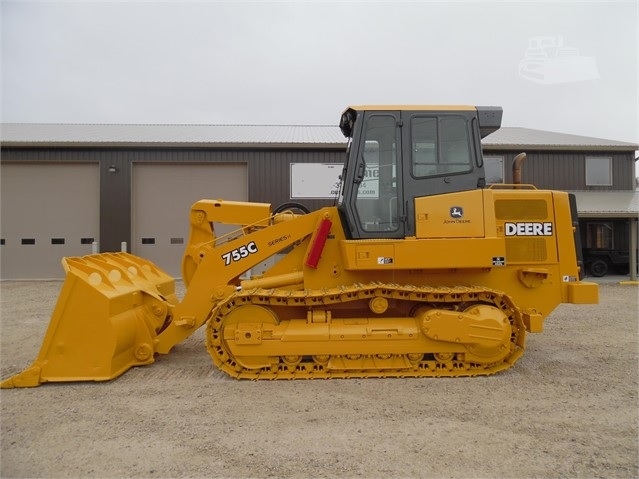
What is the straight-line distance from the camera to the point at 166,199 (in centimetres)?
1551

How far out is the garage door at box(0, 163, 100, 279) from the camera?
1553 cm

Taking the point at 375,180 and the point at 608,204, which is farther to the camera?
the point at 608,204

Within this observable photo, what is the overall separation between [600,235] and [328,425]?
18119mm

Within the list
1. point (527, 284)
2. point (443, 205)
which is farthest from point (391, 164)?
point (527, 284)

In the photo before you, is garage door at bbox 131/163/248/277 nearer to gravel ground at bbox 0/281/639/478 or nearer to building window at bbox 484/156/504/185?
building window at bbox 484/156/504/185

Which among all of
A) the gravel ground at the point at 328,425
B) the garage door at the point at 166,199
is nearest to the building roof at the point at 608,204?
the gravel ground at the point at 328,425

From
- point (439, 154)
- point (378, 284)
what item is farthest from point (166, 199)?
point (439, 154)

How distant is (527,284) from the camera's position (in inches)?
203

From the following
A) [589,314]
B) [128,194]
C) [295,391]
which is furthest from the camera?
[128,194]

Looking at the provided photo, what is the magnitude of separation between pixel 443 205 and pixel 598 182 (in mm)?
15826

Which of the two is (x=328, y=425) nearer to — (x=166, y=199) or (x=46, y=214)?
(x=166, y=199)

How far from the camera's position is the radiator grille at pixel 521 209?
514 centimetres

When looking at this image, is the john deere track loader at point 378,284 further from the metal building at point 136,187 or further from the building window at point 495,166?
the building window at point 495,166

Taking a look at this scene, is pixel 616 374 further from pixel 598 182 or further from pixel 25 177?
pixel 25 177
